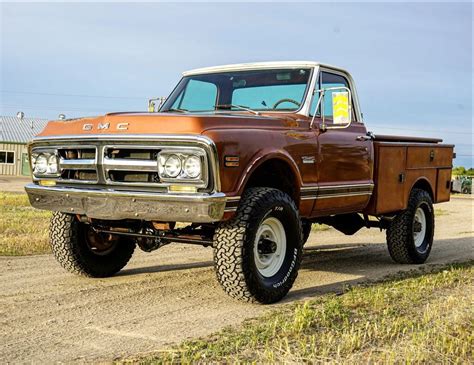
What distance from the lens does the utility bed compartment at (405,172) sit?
7418 mm

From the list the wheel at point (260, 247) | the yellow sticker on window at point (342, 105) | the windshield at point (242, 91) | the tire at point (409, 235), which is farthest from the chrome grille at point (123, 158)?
the tire at point (409, 235)

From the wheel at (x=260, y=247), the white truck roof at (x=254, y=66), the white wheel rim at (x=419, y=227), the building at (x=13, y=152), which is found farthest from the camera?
the building at (x=13, y=152)

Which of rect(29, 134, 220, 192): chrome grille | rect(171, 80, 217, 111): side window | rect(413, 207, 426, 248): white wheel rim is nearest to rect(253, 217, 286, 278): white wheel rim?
rect(29, 134, 220, 192): chrome grille

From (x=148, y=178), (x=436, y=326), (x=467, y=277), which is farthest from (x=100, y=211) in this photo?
(x=467, y=277)

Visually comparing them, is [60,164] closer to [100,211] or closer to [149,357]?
[100,211]

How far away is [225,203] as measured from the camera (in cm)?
493

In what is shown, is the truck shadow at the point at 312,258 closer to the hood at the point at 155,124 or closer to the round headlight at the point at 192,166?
the hood at the point at 155,124

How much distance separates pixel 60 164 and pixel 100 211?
0.68 m

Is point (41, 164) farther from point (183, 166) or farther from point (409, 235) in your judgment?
point (409, 235)

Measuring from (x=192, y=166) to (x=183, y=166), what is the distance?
0.24ft

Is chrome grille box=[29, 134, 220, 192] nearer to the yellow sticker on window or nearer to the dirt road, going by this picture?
the dirt road

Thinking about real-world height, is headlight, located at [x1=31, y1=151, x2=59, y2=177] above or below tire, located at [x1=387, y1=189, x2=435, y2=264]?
above

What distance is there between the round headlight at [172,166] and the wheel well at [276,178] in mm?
825

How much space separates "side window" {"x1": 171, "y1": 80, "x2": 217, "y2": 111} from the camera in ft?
22.5
